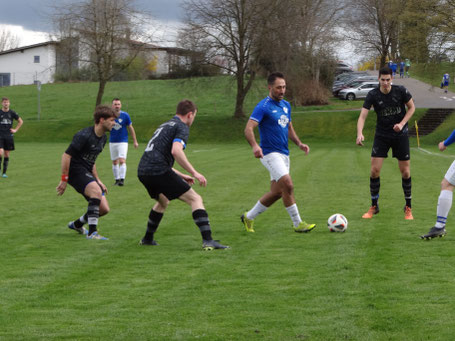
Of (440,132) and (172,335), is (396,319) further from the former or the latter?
(440,132)

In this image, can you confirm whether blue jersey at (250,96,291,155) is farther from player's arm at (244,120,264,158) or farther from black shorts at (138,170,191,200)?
black shorts at (138,170,191,200)

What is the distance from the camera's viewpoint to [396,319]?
17.6 ft

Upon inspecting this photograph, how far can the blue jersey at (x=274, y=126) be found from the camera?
9.86 m

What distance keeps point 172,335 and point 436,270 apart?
3337 mm

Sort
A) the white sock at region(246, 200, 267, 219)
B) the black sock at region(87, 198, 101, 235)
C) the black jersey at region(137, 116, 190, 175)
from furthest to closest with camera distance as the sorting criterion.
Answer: the white sock at region(246, 200, 267, 219), the black sock at region(87, 198, 101, 235), the black jersey at region(137, 116, 190, 175)

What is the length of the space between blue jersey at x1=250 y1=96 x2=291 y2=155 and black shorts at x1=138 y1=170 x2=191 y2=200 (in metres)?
1.86

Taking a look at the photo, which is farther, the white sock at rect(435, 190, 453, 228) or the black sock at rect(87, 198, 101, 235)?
the black sock at rect(87, 198, 101, 235)

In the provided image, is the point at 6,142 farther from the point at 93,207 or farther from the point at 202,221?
the point at 202,221

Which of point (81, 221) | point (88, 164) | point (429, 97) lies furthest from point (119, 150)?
point (429, 97)

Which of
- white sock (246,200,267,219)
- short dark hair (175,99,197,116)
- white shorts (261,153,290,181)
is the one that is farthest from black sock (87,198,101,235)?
white shorts (261,153,290,181)

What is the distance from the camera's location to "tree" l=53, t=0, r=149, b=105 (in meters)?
52.5

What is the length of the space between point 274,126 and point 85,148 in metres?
2.64

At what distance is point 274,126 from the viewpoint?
32.5ft

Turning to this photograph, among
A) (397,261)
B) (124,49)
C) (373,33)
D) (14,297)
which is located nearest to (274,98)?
(397,261)
